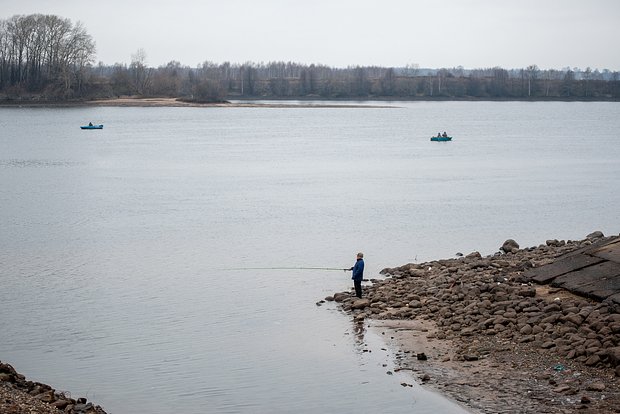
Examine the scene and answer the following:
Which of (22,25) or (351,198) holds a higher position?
(22,25)

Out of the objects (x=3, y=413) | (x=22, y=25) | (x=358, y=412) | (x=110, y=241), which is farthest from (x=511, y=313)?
(x=22, y=25)

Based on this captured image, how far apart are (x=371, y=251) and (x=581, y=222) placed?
9.62 metres

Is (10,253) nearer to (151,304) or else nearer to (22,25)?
(151,304)

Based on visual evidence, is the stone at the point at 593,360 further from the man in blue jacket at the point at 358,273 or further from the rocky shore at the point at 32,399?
the rocky shore at the point at 32,399

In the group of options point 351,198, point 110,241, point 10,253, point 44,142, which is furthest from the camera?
point 44,142

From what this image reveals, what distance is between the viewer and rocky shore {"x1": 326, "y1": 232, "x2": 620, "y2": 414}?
558 inches

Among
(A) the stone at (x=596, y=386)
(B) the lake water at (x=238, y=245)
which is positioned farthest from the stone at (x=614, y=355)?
(B) the lake water at (x=238, y=245)

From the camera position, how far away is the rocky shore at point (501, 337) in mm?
14164

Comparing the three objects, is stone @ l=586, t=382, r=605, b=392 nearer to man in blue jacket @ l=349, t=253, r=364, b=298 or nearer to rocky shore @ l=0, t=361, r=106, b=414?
man in blue jacket @ l=349, t=253, r=364, b=298

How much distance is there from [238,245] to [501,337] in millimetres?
12591

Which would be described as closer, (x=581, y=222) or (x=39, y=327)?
(x=39, y=327)

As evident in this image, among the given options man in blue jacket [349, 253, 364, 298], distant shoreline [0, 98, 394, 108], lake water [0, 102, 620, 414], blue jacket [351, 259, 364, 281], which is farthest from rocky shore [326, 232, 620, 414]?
distant shoreline [0, 98, 394, 108]

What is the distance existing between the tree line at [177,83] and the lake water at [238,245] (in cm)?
7022

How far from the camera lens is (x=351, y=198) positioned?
38.7 metres
